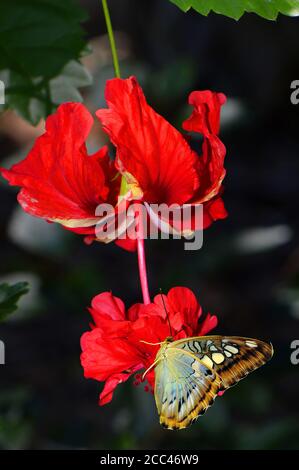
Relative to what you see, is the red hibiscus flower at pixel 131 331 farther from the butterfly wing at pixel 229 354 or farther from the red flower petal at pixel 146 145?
the red flower petal at pixel 146 145

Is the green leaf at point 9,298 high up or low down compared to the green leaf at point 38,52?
down

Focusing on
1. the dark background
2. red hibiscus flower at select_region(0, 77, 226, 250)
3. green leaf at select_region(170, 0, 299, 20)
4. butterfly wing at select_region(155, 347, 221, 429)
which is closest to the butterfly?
butterfly wing at select_region(155, 347, 221, 429)

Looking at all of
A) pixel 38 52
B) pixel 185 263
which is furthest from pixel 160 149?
pixel 185 263

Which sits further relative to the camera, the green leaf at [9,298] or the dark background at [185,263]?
the dark background at [185,263]

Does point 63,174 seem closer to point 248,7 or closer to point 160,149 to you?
point 160,149

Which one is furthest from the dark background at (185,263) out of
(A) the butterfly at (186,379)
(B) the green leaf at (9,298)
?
(A) the butterfly at (186,379)
